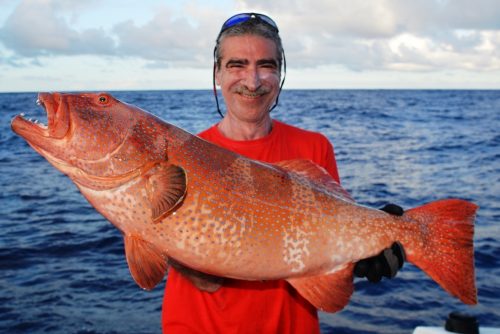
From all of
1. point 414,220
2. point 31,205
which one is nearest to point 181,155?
point 414,220

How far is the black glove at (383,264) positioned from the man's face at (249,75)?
135 cm

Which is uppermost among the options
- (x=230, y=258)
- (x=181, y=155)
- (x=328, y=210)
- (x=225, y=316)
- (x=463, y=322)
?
(x=181, y=155)

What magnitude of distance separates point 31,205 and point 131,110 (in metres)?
12.8

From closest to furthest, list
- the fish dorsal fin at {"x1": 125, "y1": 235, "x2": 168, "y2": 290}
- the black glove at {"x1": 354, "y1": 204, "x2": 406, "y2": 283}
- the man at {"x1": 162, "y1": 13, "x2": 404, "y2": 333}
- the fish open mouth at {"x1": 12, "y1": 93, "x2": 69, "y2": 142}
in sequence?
the fish open mouth at {"x1": 12, "y1": 93, "x2": 69, "y2": 142}
the fish dorsal fin at {"x1": 125, "y1": 235, "x2": 168, "y2": 290}
the black glove at {"x1": 354, "y1": 204, "x2": 406, "y2": 283}
the man at {"x1": 162, "y1": 13, "x2": 404, "y2": 333}

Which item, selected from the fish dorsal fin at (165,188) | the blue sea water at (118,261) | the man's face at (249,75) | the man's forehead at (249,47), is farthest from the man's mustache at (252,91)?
the blue sea water at (118,261)

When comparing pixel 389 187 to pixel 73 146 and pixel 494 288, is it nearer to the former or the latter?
pixel 494 288

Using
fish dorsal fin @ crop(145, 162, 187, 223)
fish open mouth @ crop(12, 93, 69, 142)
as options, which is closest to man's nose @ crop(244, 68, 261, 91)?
fish dorsal fin @ crop(145, 162, 187, 223)

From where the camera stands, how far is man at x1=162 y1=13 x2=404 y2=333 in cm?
348

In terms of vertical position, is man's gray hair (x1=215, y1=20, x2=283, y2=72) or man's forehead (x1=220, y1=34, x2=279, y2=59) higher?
man's gray hair (x1=215, y1=20, x2=283, y2=72)

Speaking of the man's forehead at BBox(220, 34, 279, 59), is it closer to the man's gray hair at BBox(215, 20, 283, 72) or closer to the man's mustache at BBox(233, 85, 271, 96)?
the man's gray hair at BBox(215, 20, 283, 72)

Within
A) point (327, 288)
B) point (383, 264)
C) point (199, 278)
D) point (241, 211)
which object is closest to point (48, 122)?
point (241, 211)

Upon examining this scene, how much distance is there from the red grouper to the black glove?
54 millimetres

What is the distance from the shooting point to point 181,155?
3.13 metres

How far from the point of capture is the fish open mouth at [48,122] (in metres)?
2.92
